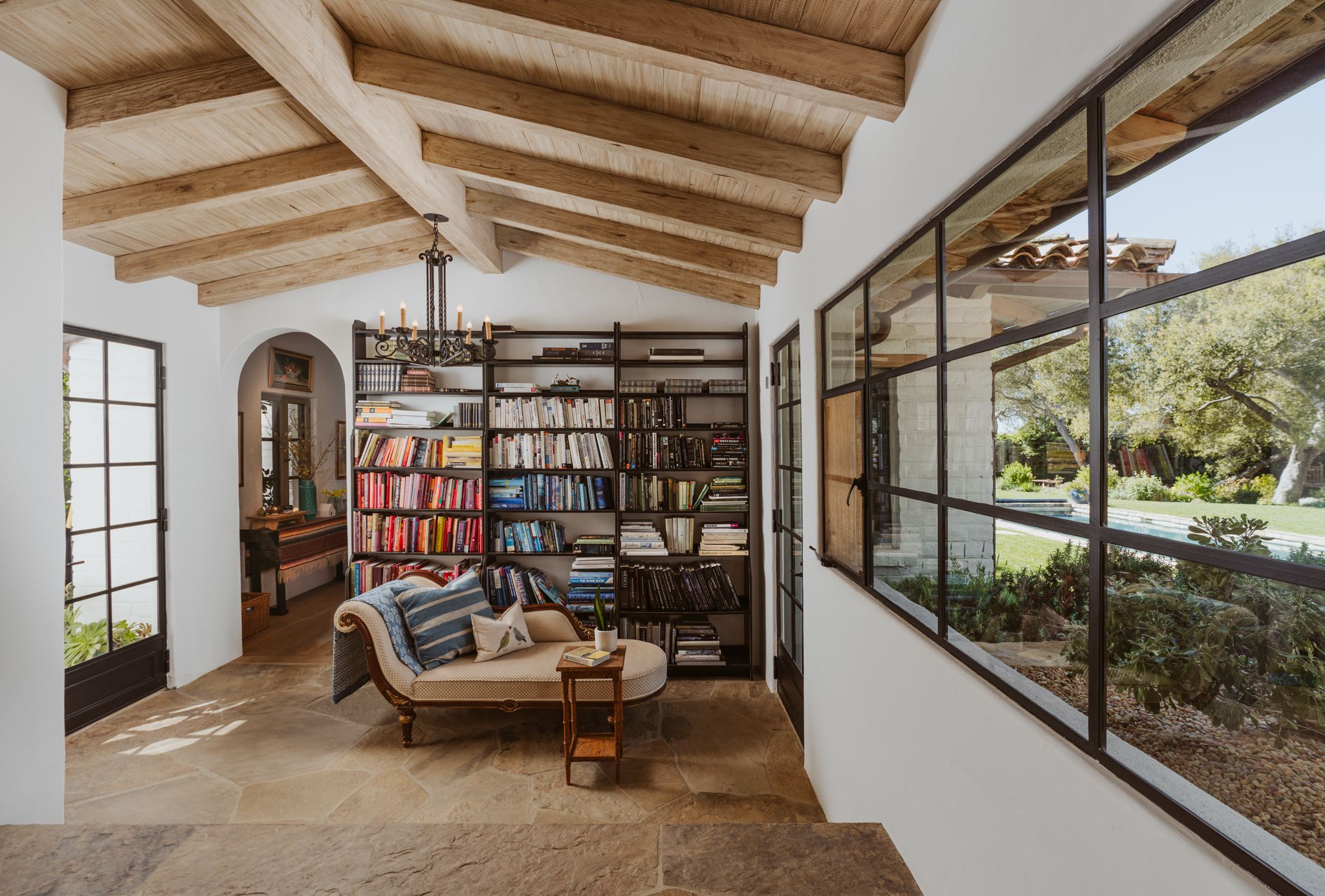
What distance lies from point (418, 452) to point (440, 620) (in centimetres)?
142

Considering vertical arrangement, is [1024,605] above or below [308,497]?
above

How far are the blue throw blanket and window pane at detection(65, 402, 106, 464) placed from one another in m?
1.80

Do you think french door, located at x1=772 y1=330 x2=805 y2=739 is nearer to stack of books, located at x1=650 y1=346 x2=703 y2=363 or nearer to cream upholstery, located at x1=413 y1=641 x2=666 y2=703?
stack of books, located at x1=650 y1=346 x2=703 y2=363

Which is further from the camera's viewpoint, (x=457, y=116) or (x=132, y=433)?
(x=132, y=433)

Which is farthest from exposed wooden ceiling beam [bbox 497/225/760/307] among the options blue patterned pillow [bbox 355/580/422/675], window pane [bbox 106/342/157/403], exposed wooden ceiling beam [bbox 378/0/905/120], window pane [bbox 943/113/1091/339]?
window pane [bbox 943/113/1091/339]

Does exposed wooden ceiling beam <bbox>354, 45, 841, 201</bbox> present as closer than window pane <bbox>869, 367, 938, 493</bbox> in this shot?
No

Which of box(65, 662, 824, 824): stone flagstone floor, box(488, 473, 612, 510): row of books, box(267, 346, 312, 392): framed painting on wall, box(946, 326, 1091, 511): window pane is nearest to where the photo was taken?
box(946, 326, 1091, 511): window pane

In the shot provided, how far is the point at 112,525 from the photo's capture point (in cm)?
374

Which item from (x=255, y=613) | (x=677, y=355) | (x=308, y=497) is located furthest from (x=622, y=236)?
(x=308, y=497)

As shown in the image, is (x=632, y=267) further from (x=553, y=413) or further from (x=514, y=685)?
(x=514, y=685)

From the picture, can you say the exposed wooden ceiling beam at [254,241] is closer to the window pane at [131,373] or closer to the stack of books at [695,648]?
the window pane at [131,373]

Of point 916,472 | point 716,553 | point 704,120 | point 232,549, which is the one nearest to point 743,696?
point 716,553

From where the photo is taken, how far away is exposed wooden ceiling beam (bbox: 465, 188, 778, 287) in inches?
144

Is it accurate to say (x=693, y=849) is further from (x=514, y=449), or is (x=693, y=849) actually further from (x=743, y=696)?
(x=514, y=449)
